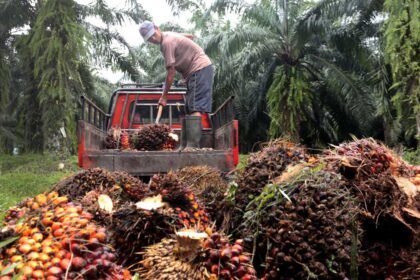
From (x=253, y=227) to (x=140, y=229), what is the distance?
1.38 ft

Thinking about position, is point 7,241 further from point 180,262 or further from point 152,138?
Result: point 152,138

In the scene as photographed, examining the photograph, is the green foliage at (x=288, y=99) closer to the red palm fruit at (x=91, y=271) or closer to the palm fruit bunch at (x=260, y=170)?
the palm fruit bunch at (x=260, y=170)

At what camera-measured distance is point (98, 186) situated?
9.05 feet

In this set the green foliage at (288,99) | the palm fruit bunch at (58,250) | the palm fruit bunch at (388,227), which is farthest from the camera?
the green foliage at (288,99)

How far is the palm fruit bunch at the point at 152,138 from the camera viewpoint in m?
6.38

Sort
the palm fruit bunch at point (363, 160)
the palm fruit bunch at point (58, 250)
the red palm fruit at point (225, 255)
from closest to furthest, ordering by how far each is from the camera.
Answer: the palm fruit bunch at point (58, 250)
the red palm fruit at point (225, 255)
the palm fruit bunch at point (363, 160)

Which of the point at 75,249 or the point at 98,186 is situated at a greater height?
the point at 98,186

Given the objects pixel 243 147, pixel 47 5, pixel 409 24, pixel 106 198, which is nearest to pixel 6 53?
pixel 47 5

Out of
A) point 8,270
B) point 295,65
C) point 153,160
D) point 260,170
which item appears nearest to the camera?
point 8,270

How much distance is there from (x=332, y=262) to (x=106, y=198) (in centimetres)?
96

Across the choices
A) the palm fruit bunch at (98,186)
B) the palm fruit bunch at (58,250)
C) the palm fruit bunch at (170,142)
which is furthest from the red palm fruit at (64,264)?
the palm fruit bunch at (170,142)

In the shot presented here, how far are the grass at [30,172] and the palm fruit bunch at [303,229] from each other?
7825mm

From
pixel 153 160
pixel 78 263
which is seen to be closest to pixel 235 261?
pixel 78 263

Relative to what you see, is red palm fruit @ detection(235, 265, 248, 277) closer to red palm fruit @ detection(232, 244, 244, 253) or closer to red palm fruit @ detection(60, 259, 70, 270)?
red palm fruit @ detection(232, 244, 244, 253)
